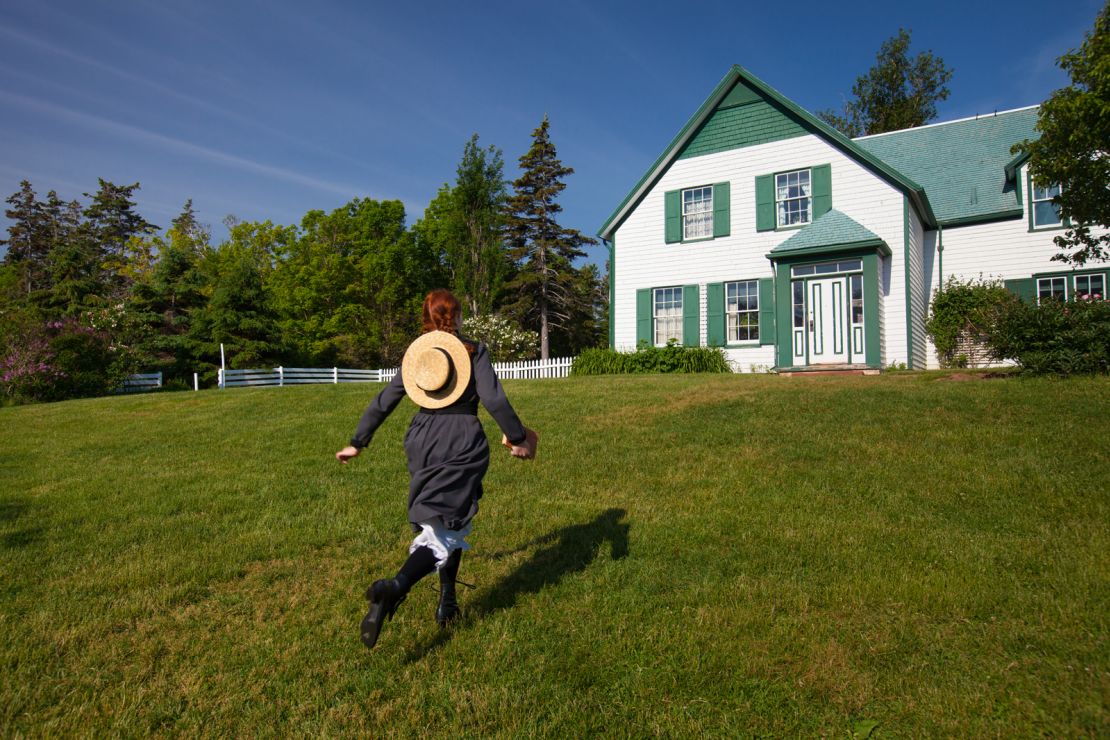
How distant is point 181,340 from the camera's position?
102 feet

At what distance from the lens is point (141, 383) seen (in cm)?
2547

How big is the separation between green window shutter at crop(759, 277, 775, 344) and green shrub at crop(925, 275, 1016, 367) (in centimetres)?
414

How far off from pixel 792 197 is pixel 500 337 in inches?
616

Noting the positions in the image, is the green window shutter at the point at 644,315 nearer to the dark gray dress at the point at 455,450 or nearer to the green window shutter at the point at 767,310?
the green window shutter at the point at 767,310

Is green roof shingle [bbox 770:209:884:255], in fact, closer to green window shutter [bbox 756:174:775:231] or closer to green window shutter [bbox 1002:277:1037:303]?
green window shutter [bbox 756:174:775:231]

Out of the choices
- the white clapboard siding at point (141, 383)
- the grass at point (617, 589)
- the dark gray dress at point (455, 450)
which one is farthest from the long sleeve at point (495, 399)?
the white clapboard siding at point (141, 383)

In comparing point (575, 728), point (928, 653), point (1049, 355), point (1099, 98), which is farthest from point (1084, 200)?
point (575, 728)

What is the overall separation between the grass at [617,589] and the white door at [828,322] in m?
7.05

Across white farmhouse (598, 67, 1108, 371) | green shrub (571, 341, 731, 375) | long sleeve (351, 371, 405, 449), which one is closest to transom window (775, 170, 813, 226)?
white farmhouse (598, 67, 1108, 371)

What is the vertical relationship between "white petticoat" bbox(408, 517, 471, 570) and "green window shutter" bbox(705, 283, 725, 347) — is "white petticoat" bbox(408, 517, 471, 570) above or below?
below

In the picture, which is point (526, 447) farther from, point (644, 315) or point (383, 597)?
point (644, 315)

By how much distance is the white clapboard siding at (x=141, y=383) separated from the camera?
25062 mm

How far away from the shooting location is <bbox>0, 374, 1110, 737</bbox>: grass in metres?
3.05

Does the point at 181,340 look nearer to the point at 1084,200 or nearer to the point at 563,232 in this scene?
the point at 563,232
